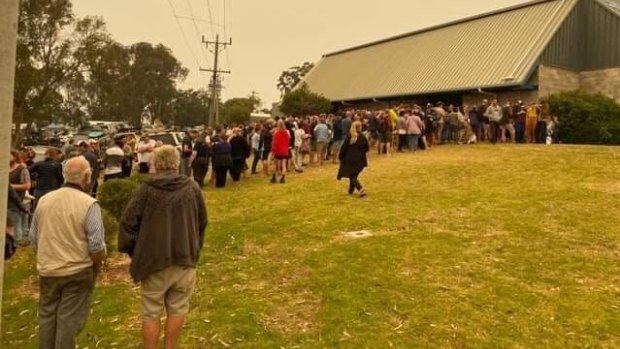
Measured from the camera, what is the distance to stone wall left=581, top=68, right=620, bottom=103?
26.3 meters

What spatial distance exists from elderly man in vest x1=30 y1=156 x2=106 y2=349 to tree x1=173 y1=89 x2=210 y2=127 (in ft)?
279

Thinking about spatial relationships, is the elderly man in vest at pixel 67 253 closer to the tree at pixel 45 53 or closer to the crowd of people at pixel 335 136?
the crowd of people at pixel 335 136

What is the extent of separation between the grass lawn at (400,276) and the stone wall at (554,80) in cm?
1425

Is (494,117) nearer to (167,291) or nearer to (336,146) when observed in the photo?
(336,146)

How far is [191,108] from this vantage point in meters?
98.7

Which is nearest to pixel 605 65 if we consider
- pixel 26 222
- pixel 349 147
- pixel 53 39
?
pixel 349 147

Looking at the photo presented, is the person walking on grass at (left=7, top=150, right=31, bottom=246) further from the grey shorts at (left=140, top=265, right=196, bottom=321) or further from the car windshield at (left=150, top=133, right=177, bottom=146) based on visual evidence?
the car windshield at (left=150, top=133, right=177, bottom=146)

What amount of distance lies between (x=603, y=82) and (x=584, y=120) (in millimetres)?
6536

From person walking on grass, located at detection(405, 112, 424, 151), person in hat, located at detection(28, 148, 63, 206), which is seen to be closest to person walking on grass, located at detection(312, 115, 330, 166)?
person walking on grass, located at detection(405, 112, 424, 151)

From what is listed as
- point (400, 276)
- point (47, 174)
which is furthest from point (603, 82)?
point (47, 174)

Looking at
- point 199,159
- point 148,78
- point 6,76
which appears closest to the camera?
point 6,76

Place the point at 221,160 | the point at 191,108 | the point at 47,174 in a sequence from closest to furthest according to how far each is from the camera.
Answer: the point at 47,174 < the point at 221,160 < the point at 191,108

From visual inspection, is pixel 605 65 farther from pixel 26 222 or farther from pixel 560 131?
pixel 26 222

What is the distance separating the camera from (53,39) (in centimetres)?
4281
